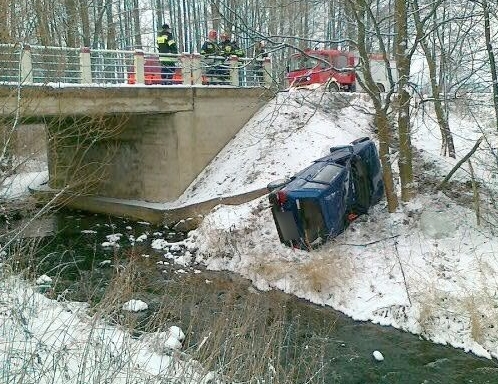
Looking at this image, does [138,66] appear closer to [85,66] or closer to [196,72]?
[85,66]

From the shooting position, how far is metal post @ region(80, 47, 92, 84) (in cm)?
1317

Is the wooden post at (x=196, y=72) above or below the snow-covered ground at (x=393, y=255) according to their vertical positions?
above

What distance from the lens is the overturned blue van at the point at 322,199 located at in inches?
390

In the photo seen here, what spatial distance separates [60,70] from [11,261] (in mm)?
6075

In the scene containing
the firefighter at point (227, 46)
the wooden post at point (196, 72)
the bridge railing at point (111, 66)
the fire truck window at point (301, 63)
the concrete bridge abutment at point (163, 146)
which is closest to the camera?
the bridge railing at point (111, 66)

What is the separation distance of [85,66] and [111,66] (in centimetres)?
114

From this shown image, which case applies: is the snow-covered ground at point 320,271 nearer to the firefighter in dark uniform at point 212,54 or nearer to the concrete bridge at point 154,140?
the concrete bridge at point 154,140

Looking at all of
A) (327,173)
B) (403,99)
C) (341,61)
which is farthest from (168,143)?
(341,61)

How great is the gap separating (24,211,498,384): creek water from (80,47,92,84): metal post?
13.9ft

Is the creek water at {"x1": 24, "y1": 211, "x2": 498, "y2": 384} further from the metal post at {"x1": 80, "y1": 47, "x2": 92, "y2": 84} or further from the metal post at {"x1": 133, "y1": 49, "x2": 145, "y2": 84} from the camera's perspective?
the metal post at {"x1": 133, "y1": 49, "x2": 145, "y2": 84}

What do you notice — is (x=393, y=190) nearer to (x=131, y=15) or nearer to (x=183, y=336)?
(x=183, y=336)

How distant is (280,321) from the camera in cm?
559

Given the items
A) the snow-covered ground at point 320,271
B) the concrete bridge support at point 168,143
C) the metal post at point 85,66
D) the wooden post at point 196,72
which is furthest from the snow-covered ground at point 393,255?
the metal post at point 85,66

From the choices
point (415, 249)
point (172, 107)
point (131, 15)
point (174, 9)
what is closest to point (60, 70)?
point (172, 107)
